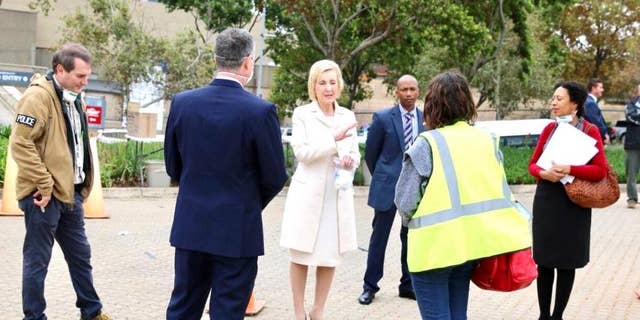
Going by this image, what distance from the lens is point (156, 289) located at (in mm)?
7102

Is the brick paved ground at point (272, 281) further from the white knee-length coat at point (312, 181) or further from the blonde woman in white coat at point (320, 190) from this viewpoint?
the white knee-length coat at point (312, 181)

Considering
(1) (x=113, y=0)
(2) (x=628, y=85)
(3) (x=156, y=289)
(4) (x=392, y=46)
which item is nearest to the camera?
(3) (x=156, y=289)

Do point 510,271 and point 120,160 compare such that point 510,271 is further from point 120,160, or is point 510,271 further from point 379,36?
point 379,36

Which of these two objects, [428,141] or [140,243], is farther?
[140,243]

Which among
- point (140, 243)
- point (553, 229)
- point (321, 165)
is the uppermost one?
point (321, 165)

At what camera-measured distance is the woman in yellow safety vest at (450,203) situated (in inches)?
163

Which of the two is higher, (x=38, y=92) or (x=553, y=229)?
(x=38, y=92)

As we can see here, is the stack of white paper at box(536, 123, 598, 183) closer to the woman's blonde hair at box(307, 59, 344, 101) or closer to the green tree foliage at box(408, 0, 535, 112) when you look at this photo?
the woman's blonde hair at box(307, 59, 344, 101)

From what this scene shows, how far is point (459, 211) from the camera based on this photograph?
13.7 feet

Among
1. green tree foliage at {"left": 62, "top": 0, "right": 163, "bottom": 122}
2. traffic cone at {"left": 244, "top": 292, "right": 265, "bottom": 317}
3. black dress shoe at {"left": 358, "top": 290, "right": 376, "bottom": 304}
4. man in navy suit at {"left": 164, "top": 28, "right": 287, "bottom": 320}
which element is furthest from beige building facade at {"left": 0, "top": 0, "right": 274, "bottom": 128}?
man in navy suit at {"left": 164, "top": 28, "right": 287, "bottom": 320}

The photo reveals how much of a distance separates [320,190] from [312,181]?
0.09 meters

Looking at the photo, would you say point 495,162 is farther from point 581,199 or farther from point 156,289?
point 156,289

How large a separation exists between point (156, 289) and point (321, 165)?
2.21 metres

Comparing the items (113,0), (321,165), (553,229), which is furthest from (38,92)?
(113,0)
